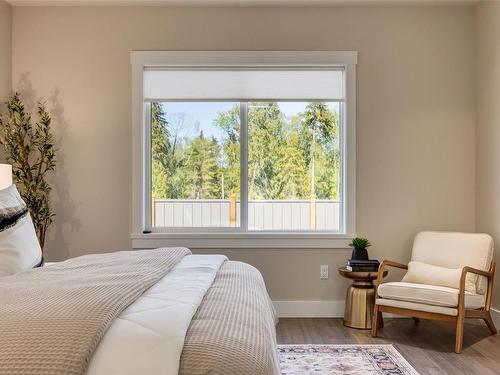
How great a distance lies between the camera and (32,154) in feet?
13.6

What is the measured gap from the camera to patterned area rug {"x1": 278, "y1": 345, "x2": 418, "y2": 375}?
111 inches

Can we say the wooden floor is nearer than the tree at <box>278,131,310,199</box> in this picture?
Yes

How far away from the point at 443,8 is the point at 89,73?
10.9 feet

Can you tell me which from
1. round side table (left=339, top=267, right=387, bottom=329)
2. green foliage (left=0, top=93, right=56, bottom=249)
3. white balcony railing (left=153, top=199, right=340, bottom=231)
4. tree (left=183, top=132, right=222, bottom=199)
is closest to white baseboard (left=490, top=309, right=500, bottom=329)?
round side table (left=339, top=267, right=387, bottom=329)

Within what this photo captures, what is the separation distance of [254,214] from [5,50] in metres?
2.72

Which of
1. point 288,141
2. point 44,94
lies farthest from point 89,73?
point 288,141

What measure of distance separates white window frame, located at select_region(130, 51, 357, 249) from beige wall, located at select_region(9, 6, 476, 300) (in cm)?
8

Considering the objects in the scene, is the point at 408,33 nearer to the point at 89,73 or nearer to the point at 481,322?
the point at 481,322

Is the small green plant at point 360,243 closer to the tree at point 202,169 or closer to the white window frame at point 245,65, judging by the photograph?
the white window frame at point 245,65

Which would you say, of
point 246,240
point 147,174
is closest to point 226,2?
point 147,174

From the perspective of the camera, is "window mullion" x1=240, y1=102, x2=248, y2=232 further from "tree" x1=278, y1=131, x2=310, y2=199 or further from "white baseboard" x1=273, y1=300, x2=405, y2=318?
"white baseboard" x1=273, y1=300, x2=405, y2=318

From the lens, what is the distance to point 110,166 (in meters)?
4.18

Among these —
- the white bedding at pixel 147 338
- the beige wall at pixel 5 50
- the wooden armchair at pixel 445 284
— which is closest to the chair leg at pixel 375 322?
the wooden armchair at pixel 445 284

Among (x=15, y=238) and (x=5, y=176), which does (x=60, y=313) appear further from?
(x=5, y=176)
